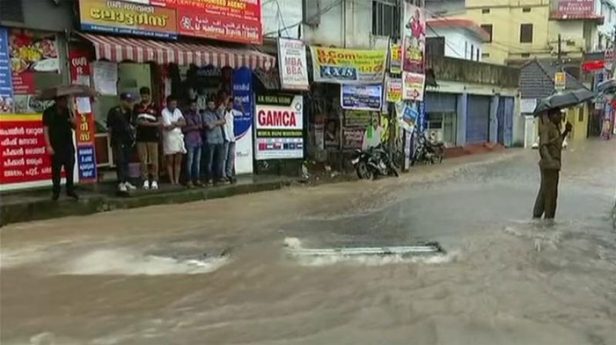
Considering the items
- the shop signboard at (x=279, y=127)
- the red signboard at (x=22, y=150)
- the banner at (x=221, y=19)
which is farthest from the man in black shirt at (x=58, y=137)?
the shop signboard at (x=279, y=127)

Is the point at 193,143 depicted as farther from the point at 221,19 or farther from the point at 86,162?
the point at 221,19

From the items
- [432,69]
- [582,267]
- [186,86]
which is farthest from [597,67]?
[582,267]

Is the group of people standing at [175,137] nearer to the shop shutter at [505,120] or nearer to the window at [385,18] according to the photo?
the window at [385,18]

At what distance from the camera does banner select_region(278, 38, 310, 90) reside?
49.7ft

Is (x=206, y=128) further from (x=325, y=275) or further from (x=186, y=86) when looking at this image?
(x=325, y=275)

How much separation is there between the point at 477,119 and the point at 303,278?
26893 millimetres

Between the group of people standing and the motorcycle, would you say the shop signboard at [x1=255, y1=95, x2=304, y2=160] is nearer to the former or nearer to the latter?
the group of people standing

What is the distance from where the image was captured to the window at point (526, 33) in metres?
52.1

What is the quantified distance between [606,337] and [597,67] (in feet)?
109

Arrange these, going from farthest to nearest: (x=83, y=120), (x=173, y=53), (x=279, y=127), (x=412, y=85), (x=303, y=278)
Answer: (x=412, y=85)
(x=279, y=127)
(x=173, y=53)
(x=83, y=120)
(x=303, y=278)

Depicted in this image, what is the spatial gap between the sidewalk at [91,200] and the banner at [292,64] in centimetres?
331

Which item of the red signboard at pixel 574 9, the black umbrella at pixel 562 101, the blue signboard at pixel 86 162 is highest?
the red signboard at pixel 574 9

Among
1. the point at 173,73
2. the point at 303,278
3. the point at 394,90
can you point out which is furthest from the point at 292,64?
the point at 303,278

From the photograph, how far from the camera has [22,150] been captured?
1031 centimetres
